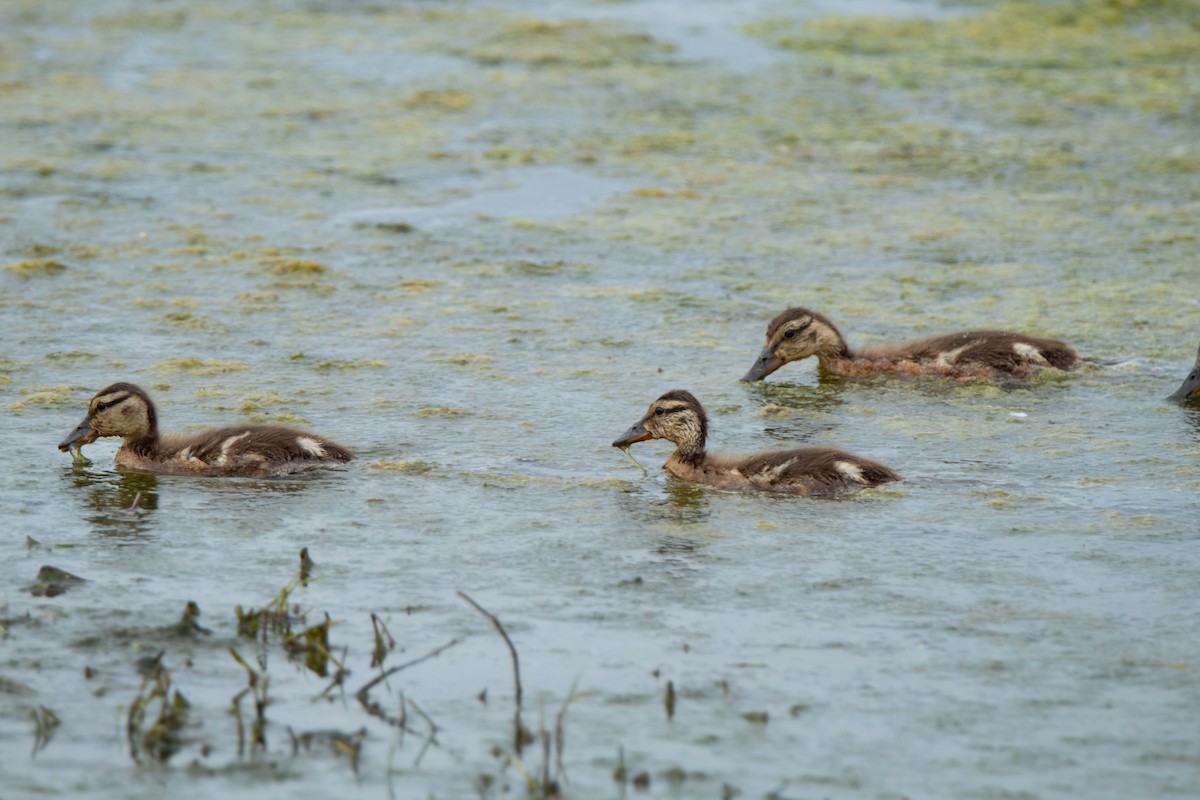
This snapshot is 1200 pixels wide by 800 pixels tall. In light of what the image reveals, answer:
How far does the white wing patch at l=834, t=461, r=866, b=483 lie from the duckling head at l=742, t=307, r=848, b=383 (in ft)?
6.23

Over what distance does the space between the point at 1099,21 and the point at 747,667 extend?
43.9 feet

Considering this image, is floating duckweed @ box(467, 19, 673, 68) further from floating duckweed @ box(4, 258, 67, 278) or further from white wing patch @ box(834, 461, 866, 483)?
white wing patch @ box(834, 461, 866, 483)

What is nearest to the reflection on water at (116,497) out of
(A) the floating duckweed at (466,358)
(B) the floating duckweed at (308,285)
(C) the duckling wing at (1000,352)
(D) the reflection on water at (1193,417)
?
(A) the floating duckweed at (466,358)

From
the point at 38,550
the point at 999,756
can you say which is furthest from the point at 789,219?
the point at 999,756

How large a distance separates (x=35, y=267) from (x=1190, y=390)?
6.55 metres

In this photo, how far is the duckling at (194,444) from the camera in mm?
7168

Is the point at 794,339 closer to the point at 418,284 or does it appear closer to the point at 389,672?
the point at 418,284

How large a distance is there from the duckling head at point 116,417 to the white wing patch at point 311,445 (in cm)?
75


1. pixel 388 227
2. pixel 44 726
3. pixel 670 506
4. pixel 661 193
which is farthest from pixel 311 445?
pixel 661 193

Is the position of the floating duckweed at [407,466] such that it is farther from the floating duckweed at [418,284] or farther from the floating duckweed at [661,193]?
the floating duckweed at [661,193]

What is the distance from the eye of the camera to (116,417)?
7387 mm

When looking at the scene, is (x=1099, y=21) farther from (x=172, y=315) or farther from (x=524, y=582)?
(x=524, y=582)

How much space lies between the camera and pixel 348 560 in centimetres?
617

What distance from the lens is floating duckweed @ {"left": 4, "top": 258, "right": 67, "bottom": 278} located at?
10.3m
